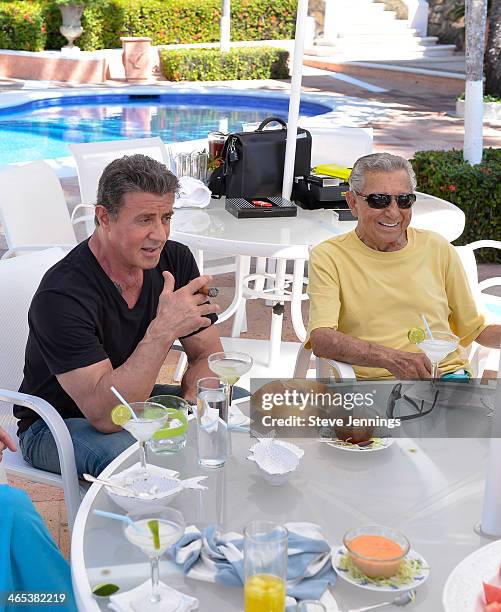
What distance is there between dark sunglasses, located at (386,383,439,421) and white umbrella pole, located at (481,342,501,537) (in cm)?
52

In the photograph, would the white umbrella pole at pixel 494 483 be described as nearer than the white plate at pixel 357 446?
Yes

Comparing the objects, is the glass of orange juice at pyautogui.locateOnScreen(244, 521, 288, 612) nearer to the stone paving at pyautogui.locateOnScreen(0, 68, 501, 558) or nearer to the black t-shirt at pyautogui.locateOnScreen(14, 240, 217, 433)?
the black t-shirt at pyautogui.locateOnScreen(14, 240, 217, 433)

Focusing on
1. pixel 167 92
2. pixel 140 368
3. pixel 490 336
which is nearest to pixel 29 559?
pixel 140 368

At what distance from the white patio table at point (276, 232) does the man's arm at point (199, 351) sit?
79 cm

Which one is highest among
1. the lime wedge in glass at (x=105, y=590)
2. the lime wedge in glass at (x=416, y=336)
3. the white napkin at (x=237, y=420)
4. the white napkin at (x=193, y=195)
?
the white napkin at (x=193, y=195)

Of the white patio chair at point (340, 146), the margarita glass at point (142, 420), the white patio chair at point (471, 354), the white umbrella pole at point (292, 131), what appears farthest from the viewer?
the white patio chair at point (340, 146)

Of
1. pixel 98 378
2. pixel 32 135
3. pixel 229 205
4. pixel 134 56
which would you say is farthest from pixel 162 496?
pixel 134 56

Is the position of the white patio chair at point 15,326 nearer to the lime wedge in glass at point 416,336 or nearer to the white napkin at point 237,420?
the white napkin at point 237,420

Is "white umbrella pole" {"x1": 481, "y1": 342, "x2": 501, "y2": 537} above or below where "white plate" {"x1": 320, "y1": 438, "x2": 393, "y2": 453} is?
above

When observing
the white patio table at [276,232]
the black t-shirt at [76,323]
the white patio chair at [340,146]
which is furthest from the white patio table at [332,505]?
the white patio chair at [340,146]

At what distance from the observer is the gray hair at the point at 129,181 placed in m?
2.59

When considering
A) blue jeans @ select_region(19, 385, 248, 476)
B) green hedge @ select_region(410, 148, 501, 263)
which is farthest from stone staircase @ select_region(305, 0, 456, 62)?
blue jeans @ select_region(19, 385, 248, 476)

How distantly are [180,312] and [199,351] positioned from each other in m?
0.38

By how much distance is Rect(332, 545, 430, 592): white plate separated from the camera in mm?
1588
